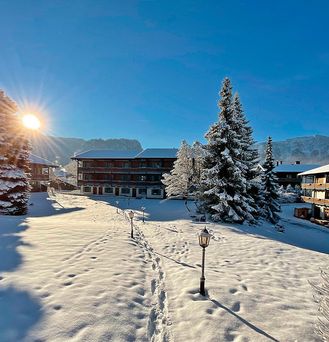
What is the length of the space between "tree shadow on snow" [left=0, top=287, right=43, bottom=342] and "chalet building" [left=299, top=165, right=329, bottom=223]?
37357 millimetres

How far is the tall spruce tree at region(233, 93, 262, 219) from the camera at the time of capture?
25.0 m

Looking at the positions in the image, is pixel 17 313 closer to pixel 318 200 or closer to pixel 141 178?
pixel 318 200

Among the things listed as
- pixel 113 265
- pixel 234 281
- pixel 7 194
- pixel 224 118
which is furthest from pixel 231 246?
pixel 7 194

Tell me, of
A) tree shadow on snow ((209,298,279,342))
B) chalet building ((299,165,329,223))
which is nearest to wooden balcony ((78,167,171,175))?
chalet building ((299,165,329,223))

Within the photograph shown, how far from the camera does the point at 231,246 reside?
14.1 meters

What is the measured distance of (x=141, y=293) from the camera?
23.0ft

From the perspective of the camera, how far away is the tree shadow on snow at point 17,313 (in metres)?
4.60

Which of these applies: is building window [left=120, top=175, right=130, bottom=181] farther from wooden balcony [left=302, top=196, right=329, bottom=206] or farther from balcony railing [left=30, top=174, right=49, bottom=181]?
wooden balcony [left=302, top=196, right=329, bottom=206]

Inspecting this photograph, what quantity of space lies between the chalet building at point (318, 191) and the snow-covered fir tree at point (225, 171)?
18063mm

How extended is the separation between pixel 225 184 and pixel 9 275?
18772mm

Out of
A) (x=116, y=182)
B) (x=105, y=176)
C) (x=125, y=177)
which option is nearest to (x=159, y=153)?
(x=125, y=177)

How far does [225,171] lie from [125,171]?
31226 millimetres

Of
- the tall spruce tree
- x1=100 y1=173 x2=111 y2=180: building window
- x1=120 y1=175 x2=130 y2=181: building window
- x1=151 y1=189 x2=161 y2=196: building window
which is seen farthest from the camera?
x1=100 y1=173 x2=111 y2=180: building window

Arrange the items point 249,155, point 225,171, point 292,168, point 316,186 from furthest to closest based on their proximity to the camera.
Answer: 1. point 292,168
2. point 316,186
3. point 249,155
4. point 225,171
